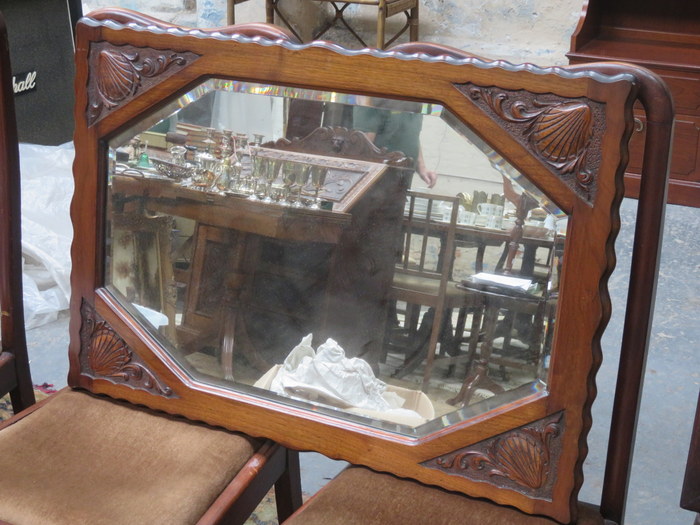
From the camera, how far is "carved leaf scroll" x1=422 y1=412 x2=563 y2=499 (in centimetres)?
93

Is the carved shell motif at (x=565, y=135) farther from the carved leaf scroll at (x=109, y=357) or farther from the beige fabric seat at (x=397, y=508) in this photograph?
the carved leaf scroll at (x=109, y=357)

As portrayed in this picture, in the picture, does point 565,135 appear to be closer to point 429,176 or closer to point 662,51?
point 429,176

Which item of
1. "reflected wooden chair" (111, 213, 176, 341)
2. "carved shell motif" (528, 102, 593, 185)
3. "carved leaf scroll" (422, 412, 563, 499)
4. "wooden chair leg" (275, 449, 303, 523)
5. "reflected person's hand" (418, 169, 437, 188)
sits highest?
"carved shell motif" (528, 102, 593, 185)

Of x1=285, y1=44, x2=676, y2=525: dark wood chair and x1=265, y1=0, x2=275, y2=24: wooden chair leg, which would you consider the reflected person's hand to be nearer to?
x1=285, y1=44, x2=676, y2=525: dark wood chair

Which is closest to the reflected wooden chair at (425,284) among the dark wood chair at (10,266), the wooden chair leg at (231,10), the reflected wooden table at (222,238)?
the reflected wooden table at (222,238)

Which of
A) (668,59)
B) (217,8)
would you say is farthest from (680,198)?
(217,8)

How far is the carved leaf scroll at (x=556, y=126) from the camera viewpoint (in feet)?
2.79

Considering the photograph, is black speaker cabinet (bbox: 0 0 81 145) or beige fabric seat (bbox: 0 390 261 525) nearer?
beige fabric seat (bbox: 0 390 261 525)

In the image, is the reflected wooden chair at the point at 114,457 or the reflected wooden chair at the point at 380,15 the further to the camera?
the reflected wooden chair at the point at 380,15

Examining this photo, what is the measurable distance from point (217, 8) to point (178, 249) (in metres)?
3.54

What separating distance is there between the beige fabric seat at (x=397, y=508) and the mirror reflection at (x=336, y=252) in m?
0.07

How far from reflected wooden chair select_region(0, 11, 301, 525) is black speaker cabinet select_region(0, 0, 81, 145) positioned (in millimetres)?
2246

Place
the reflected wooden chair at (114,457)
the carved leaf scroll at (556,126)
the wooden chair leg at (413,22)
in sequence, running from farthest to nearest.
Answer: the wooden chair leg at (413,22) < the reflected wooden chair at (114,457) < the carved leaf scroll at (556,126)

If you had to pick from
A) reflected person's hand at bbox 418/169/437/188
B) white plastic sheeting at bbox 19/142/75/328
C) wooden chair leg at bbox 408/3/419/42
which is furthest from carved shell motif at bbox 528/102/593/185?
wooden chair leg at bbox 408/3/419/42
